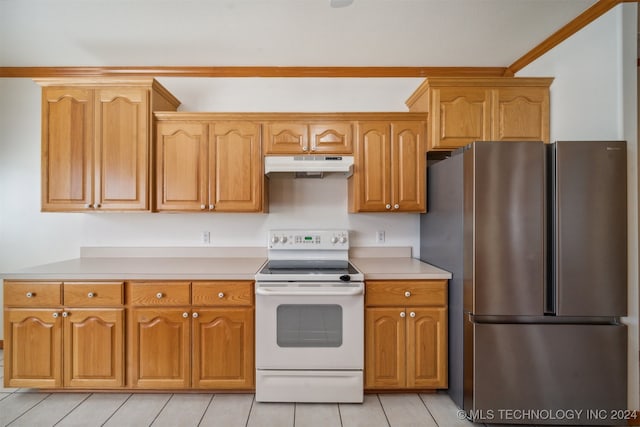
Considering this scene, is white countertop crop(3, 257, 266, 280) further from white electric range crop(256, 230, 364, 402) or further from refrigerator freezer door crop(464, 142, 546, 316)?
refrigerator freezer door crop(464, 142, 546, 316)

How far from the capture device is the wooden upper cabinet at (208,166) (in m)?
2.42

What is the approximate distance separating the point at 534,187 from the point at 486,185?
27 cm

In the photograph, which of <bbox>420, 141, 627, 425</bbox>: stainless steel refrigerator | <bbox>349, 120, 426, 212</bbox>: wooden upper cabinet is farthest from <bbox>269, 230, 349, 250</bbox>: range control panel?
<bbox>420, 141, 627, 425</bbox>: stainless steel refrigerator

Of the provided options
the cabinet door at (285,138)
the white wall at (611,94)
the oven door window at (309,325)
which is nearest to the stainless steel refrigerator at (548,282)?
the white wall at (611,94)

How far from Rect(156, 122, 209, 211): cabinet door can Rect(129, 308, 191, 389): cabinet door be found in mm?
838

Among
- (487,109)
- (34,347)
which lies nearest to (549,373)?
(487,109)

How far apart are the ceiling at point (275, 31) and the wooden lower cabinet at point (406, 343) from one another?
6.08ft

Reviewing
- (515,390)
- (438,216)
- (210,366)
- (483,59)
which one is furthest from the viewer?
(483,59)

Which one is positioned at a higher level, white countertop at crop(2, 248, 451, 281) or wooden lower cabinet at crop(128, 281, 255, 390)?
white countertop at crop(2, 248, 451, 281)

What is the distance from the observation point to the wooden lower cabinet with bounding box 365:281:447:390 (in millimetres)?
2043

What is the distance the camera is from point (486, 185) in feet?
5.78

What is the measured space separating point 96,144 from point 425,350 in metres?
2.87

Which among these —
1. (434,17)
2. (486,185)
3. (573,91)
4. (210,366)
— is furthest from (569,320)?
(210,366)

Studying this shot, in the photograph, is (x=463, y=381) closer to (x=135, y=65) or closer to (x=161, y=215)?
(x=161, y=215)
